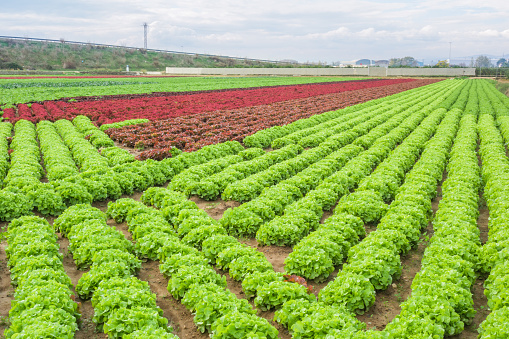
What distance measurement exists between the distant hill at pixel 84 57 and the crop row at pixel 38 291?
106 metres

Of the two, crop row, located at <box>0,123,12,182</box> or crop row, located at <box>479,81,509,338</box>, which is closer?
crop row, located at <box>479,81,509,338</box>

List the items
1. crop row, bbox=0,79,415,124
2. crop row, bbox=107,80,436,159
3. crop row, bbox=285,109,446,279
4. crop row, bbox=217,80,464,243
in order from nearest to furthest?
crop row, bbox=285,109,446,279, crop row, bbox=217,80,464,243, crop row, bbox=107,80,436,159, crop row, bbox=0,79,415,124

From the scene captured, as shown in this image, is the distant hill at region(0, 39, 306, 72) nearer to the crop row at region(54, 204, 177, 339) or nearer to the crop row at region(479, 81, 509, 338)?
the crop row at region(54, 204, 177, 339)

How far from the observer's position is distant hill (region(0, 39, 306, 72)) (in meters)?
114

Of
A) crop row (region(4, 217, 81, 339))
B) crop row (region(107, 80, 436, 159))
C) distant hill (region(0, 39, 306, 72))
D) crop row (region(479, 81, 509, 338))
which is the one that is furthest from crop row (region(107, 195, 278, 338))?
distant hill (region(0, 39, 306, 72))

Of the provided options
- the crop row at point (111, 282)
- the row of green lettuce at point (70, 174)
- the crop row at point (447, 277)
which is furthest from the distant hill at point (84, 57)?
the crop row at point (447, 277)

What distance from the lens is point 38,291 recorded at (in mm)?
7168

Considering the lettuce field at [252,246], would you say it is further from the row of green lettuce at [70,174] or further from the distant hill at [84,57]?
the distant hill at [84,57]

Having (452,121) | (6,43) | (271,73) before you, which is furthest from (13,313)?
(6,43)

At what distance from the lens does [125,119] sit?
1145 inches

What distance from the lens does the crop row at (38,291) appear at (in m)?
6.43

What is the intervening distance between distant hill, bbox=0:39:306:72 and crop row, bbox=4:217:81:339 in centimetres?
10594

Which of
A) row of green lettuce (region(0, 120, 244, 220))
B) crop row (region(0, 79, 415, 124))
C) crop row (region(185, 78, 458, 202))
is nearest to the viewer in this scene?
row of green lettuce (region(0, 120, 244, 220))

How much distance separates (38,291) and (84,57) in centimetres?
14412
